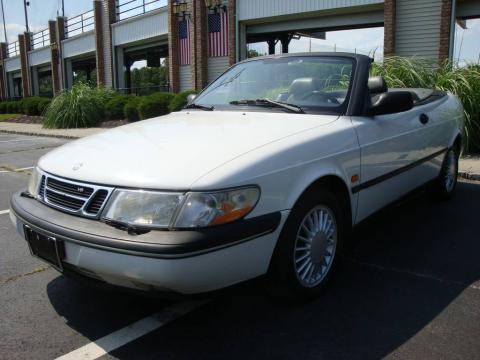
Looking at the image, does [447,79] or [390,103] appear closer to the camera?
[390,103]

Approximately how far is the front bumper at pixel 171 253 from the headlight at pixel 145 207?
7cm

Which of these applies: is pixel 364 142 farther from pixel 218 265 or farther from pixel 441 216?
pixel 441 216

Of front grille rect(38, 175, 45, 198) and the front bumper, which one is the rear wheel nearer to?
the front bumper

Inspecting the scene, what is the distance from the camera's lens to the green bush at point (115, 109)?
20.1 meters

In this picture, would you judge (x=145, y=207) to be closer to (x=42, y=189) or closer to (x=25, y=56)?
(x=42, y=189)

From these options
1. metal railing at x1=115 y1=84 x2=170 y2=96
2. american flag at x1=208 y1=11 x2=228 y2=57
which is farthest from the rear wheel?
metal railing at x1=115 y1=84 x2=170 y2=96

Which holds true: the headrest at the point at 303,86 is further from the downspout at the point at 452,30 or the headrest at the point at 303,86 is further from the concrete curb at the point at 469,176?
the downspout at the point at 452,30

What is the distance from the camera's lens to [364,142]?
11.5ft

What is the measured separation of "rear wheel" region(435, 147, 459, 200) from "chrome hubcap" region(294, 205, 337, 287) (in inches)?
99.3

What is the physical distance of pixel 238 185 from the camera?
2539 millimetres

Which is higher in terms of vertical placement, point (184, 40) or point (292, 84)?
point (184, 40)

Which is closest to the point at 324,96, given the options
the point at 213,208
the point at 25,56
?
the point at 213,208

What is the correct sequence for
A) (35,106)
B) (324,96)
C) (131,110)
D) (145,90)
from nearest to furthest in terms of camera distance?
(324,96)
(131,110)
(35,106)
(145,90)

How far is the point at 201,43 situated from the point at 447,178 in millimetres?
17191
